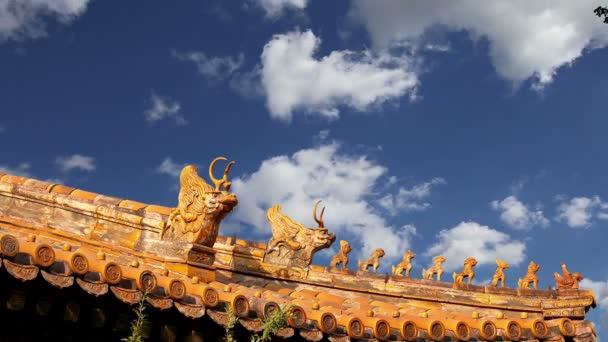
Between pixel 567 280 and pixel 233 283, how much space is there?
20.9 ft

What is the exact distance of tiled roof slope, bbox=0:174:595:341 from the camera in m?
5.41

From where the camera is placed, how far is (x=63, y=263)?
5.20m

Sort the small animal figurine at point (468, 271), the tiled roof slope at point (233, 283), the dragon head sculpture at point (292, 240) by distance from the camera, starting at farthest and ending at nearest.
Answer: the small animal figurine at point (468, 271) < the dragon head sculpture at point (292, 240) < the tiled roof slope at point (233, 283)

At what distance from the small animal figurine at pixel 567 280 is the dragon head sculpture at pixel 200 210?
7.05 m

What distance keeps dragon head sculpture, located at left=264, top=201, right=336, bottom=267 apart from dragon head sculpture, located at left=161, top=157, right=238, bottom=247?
3430mm

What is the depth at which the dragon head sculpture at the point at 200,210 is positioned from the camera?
331 inches

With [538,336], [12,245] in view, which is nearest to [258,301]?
[12,245]

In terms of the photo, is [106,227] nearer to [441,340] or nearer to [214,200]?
[214,200]

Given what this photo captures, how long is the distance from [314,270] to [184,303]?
6.55 metres

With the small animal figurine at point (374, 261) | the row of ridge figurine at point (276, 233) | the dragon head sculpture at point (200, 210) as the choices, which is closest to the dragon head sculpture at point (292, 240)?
the row of ridge figurine at point (276, 233)

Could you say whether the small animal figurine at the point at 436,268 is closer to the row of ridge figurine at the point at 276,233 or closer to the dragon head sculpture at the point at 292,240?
the row of ridge figurine at the point at 276,233

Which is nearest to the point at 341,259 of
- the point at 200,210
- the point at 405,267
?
the point at 405,267

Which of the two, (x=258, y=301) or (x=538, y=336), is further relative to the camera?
(x=538, y=336)

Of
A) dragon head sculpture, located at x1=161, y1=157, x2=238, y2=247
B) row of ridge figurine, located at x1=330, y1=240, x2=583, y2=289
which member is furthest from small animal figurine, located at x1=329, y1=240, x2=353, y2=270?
dragon head sculpture, located at x1=161, y1=157, x2=238, y2=247
